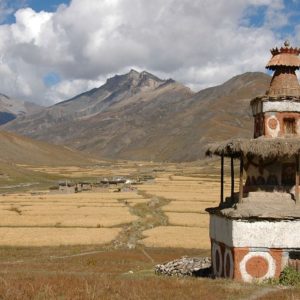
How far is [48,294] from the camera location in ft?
62.3

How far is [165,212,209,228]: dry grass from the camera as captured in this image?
5700cm

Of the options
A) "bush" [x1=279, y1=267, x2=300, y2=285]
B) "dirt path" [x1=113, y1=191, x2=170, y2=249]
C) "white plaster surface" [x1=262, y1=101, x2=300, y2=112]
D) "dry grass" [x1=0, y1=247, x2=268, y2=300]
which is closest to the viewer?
"dry grass" [x1=0, y1=247, x2=268, y2=300]

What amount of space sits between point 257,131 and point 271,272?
7.89 meters

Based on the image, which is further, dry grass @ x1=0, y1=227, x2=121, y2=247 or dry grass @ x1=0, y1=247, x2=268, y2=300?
dry grass @ x1=0, y1=227, x2=121, y2=247

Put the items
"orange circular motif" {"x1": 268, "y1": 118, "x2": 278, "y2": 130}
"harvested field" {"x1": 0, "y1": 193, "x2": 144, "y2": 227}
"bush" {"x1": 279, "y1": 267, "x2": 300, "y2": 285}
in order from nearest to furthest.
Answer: "bush" {"x1": 279, "y1": 267, "x2": 300, "y2": 285} < "orange circular motif" {"x1": 268, "y1": 118, "x2": 278, "y2": 130} < "harvested field" {"x1": 0, "y1": 193, "x2": 144, "y2": 227}

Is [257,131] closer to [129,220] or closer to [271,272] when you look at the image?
[271,272]

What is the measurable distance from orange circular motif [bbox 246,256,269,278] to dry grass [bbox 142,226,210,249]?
58.8 feet

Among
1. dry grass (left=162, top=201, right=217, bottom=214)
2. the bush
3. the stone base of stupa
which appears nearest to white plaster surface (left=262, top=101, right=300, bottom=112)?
the stone base of stupa

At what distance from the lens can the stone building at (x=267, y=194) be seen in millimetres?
26359

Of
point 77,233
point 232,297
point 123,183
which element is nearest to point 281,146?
point 232,297

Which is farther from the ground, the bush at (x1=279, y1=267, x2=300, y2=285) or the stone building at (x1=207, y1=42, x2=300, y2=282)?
the stone building at (x1=207, y1=42, x2=300, y2=282)

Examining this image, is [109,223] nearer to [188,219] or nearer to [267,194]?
[188,219]

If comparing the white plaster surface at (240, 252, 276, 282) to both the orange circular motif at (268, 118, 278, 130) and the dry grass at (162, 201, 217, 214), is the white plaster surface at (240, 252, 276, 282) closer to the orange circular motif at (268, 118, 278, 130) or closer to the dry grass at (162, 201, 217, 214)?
the orange circular motif at (268, 118, 278, 130)

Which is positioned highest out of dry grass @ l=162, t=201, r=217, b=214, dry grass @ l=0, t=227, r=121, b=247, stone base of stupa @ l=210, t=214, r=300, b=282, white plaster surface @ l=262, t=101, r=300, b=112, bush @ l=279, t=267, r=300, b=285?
white plaster surface @ l=262, t=101, r=300, b=112
